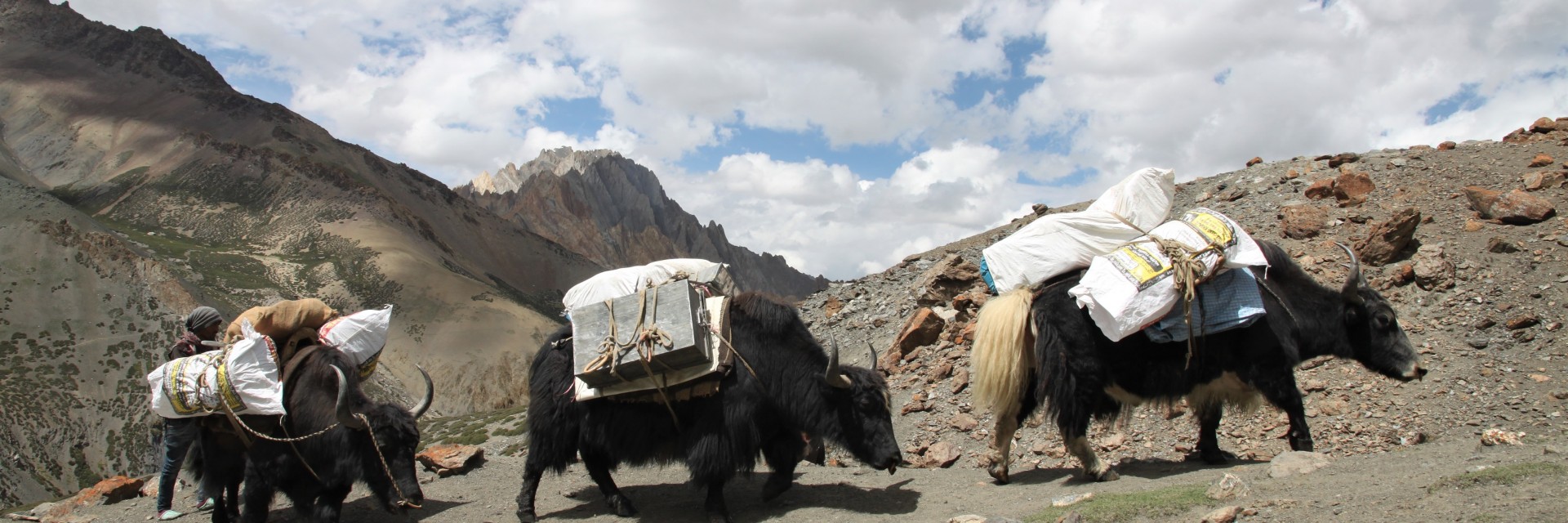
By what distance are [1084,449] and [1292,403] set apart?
4.74ft

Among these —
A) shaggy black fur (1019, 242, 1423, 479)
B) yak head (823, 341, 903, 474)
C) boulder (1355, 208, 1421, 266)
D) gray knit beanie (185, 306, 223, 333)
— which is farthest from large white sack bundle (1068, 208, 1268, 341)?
gray knit beanie (185, 306, 223, 333)

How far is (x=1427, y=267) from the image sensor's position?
9.05 metres

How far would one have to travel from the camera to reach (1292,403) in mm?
6461

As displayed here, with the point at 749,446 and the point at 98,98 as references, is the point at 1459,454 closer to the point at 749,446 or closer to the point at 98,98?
the point at 749,446

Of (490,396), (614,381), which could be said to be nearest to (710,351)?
(614,381)

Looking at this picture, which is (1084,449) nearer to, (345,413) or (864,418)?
(864,418)

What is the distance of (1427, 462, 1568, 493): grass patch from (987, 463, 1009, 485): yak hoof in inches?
111

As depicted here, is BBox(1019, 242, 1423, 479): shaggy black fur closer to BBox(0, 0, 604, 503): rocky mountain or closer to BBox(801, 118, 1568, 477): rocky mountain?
BBox(801, 118, 1568, 477): rocky mountain

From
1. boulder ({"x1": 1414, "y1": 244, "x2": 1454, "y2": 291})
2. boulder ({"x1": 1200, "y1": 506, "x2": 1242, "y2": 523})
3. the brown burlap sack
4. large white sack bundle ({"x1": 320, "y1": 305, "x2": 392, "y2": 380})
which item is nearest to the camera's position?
boulder ({"x1": 1200, "y1": 506, "x2": 1242, "y2": 523})

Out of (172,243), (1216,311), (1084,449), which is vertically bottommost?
(1084,449)

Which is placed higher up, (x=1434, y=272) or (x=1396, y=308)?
(x=1434, y=272)

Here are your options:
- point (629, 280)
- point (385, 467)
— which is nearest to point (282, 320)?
point (385, 467)

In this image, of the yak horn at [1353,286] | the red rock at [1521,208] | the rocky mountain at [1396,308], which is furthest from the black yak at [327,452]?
the red rock at [1521,208]

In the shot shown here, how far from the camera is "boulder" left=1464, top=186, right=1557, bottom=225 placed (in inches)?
378
